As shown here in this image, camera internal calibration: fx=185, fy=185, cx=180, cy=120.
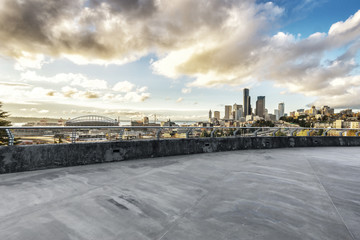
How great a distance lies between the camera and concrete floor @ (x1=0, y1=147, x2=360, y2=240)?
2.69 meters

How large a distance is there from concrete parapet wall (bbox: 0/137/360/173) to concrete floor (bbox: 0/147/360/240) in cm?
72

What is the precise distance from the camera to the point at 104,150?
7691mm

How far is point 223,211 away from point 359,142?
18592 millimetres

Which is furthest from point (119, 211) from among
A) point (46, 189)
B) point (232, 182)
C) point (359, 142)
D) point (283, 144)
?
point (359, 142)

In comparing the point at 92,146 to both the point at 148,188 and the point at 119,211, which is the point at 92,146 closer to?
the point at 148,188

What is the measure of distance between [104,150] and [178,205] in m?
5.19

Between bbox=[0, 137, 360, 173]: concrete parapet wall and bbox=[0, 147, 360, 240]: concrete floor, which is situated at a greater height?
bbox=[0, 137, 360, 173]: concrete parapet wall

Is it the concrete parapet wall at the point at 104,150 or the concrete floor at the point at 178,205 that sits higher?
the concrete parapet wall at the point at 104,150

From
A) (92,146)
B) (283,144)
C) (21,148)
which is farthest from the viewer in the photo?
(283,144)

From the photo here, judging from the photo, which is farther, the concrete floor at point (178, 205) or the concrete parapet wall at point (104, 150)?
the concrete parapet wall at point (104, 150)

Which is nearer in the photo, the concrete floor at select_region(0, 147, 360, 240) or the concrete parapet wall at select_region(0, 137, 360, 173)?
the concrete floor at select_region(0, 147, 360, 240)

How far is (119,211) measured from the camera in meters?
3.29

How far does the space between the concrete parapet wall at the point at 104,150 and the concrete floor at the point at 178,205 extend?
28.5 inches

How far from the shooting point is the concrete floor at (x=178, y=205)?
8.83 feet
